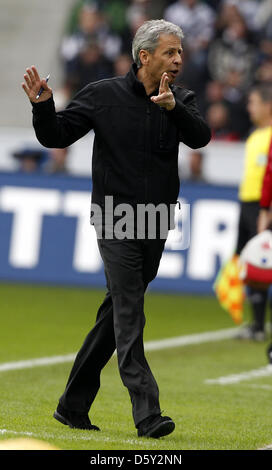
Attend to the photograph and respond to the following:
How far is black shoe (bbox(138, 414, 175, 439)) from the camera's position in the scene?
21.0 feet

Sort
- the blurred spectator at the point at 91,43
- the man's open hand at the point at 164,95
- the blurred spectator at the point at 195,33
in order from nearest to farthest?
the man's open hand at the point at 164,95
the blurred spectator at the point at 195,33
the blurred spectator at the point at 91,43

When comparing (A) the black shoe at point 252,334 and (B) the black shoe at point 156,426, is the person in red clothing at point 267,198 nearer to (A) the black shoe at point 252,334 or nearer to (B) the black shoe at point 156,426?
(A) the black shoe at point 252,334

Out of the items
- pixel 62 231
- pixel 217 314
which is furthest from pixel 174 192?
pixel 62 231

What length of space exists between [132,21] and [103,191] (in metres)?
13.9

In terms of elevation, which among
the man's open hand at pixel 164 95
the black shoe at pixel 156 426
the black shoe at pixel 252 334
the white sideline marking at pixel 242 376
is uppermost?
the man's open hand at pixel 164 95

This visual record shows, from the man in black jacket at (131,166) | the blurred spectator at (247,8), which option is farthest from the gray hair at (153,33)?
the blurred spectator at (247,8)

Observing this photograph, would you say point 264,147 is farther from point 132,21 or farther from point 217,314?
point 132,21

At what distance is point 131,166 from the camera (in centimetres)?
662

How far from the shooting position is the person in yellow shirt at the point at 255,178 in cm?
1179

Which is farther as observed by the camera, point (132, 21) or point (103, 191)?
point (132, 21)

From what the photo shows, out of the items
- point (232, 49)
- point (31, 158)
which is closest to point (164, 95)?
point (31, 158)

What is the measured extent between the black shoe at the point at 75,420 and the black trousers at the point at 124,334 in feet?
0.10

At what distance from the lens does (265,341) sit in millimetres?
12203

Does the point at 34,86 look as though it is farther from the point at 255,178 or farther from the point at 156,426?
the point at 255,178
